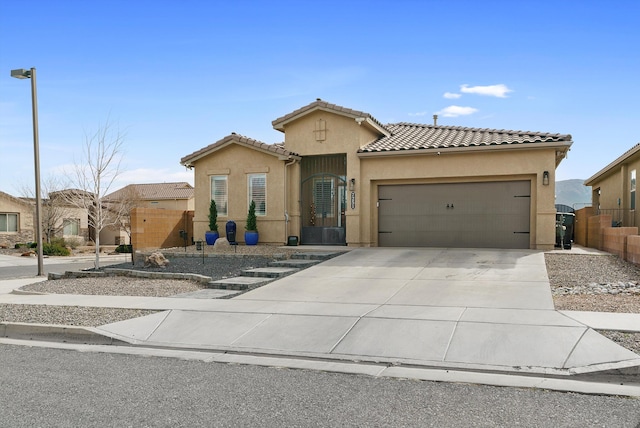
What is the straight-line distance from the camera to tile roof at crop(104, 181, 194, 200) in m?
49.4

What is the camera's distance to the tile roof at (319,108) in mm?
18547

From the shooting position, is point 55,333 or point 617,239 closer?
point 55,333

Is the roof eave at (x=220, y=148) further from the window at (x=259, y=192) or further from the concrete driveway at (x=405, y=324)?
the concrete driveway at (x=405, y=324)

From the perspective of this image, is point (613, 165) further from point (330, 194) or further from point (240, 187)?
point (240, 187)

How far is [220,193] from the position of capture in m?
20.4

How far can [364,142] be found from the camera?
63.6ft

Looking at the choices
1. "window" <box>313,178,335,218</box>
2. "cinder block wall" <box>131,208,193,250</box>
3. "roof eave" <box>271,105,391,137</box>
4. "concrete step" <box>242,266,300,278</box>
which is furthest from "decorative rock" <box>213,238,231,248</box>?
"concrete step" <box>242,266,300,278</box>

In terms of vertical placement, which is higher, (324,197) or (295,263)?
(324,197)

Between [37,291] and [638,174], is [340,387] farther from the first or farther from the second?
[638,174]

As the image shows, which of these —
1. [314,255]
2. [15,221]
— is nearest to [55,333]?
[314,255]

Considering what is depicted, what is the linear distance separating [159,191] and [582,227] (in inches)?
1603

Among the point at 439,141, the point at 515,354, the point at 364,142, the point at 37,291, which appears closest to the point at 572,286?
the point at 515,354

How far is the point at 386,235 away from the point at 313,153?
393 cm

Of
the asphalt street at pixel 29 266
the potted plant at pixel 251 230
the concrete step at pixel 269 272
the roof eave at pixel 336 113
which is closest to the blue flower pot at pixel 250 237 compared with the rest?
the potted plant at pixel 251 230
